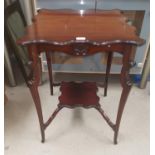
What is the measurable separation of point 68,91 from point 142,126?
571 mm

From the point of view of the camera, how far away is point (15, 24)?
1.50 metres

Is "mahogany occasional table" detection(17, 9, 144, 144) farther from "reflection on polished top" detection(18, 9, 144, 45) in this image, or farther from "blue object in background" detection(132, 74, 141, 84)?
"blue object in background" detection(132, 74, 141, 84)

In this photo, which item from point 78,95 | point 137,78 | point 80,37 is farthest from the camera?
point 137,78

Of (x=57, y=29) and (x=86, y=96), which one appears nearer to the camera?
(x=57, y=29)

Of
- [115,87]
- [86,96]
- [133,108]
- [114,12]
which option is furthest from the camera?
[115,87]

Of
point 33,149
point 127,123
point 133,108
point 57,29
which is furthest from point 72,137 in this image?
point 57,29

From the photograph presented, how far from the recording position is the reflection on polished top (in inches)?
35.3

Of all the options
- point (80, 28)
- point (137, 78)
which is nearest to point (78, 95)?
point (80, 28)

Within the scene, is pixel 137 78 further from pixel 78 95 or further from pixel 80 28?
pixel 80 28

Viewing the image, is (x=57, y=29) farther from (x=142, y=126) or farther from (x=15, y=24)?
(x=142, y=126)

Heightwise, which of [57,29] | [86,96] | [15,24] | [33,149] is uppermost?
[57,29]

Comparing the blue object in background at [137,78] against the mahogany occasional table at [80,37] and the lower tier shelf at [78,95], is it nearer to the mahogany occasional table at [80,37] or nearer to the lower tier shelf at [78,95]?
the lower tier shelf at [78,95]

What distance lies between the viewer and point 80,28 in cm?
100

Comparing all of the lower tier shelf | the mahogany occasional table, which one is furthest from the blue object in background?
the mahogany occasional table
